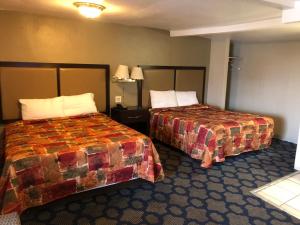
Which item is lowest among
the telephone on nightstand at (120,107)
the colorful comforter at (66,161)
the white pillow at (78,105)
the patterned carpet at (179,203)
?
the patterned carpet at (179,203)

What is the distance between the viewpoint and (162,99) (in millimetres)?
4652

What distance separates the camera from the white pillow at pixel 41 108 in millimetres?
3383

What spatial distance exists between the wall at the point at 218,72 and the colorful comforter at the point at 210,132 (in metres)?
1.04

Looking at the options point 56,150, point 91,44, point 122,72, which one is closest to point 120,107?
point 122,72

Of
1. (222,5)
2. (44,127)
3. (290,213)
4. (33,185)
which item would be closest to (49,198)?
(33,185)

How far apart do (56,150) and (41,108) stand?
53.9 inches

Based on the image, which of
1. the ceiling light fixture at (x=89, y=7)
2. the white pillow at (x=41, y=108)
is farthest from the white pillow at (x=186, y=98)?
the ceiling light fixture at (x=89, y=7)

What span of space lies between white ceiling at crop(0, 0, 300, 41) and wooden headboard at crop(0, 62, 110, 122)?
2.52 feet

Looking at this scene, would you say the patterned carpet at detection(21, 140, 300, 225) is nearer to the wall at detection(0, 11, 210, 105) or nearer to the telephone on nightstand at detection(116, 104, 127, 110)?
the telephone on nightstand at detection(116, 104, 127, 110)

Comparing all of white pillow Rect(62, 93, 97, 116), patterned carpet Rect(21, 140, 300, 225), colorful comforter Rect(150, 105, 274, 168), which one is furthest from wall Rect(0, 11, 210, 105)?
patterned carpet Rect(21, 140, 300, 225)

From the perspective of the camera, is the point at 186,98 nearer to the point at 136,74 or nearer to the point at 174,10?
the point at 136,74

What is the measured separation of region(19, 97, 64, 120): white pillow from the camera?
133 inches

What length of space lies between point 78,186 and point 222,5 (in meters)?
2.43

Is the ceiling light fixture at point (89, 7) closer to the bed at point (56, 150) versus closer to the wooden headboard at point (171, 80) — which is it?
the bed at point (56, 150)
